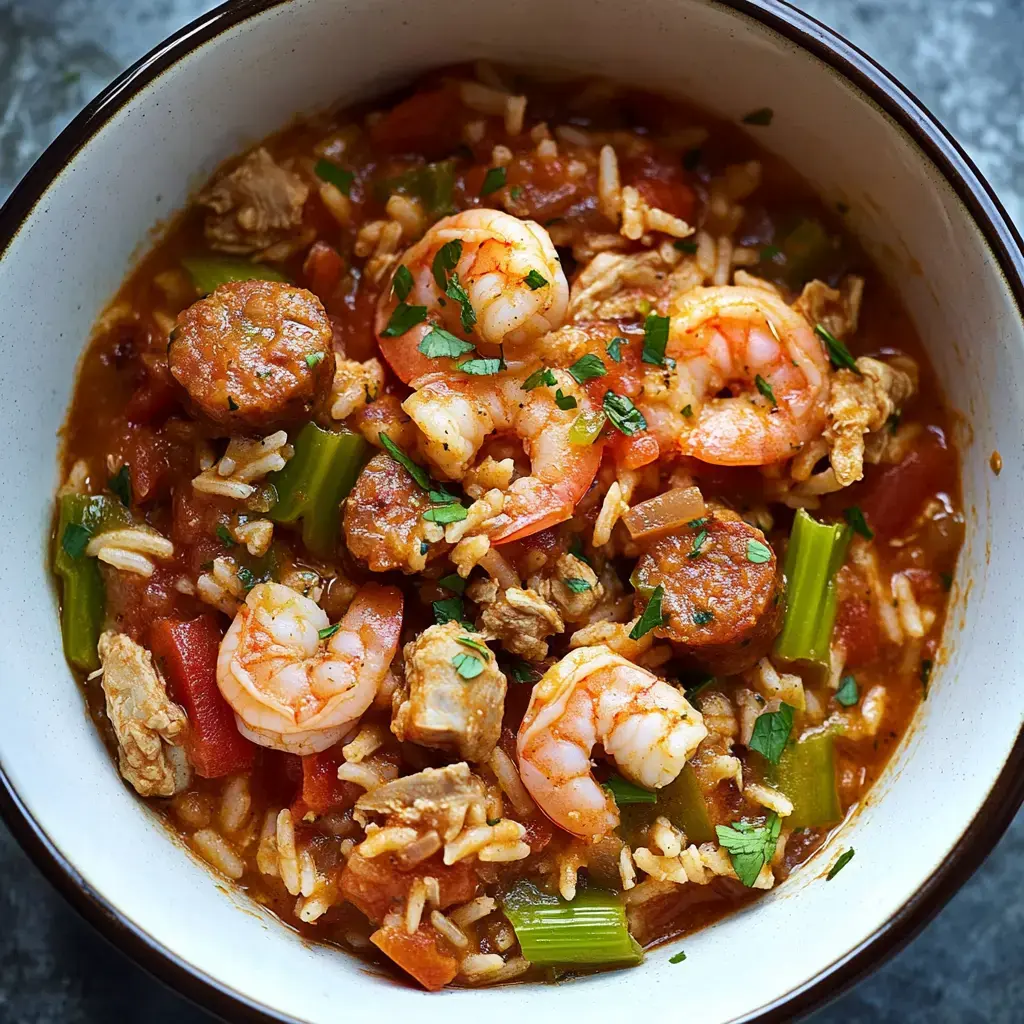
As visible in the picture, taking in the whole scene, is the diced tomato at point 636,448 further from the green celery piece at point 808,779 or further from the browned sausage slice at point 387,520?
the green celery piece at point 808,779

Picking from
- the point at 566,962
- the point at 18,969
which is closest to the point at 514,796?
the point at 566,962

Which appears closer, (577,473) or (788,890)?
(577,473)

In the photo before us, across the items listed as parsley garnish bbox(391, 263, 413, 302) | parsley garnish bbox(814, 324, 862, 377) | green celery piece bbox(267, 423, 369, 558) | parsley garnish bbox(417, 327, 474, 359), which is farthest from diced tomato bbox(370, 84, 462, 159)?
parsley garnish bbox(814, 324, 862, 377)

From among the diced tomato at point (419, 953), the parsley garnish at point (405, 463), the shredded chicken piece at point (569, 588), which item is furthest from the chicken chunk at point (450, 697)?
the diced tomato at point (419, 953)

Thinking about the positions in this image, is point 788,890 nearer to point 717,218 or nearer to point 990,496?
point 990,496

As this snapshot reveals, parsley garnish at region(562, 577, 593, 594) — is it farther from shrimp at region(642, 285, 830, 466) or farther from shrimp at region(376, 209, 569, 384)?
shrimp at region(376, 209, 569, 384)

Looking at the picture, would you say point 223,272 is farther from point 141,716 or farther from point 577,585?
point 577,585
